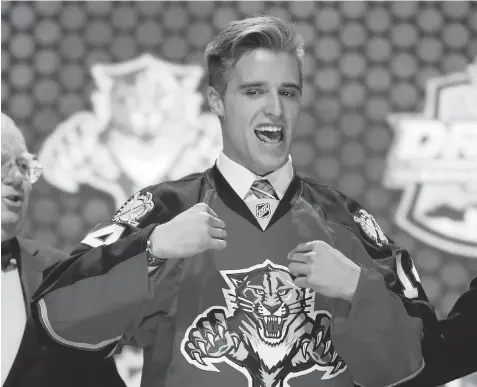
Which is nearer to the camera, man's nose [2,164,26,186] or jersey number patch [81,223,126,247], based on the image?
jersey number patch [81,223,126,247]

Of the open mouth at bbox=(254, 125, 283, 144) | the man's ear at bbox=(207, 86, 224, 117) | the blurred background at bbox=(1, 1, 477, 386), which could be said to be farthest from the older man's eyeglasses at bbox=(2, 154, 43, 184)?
the open mouth at bbox=(254, 125, 283, 144)

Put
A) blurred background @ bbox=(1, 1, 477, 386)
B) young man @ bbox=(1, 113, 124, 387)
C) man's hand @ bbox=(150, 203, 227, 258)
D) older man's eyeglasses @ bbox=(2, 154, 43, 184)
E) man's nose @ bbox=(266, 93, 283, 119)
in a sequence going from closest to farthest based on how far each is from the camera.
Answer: man's hand @ bbox=(150, 203, 227, 258), man's nose @ bbox=(266, 93, 283, 119), young man @ bbox=(1, 113, 124, 387), older man's eyeglasses @ bbox=(2, 154, 43, 184), blurred background @ bbox=(1, 1, 477, 386)

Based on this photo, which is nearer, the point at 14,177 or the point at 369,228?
the point at 369,228

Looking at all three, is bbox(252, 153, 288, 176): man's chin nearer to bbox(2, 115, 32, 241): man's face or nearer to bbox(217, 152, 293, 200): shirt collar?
bbox(217, 152, 293, 200): shirt collar

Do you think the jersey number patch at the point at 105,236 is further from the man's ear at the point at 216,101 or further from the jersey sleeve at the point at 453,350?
the jersey sleeve at the point at 453,350

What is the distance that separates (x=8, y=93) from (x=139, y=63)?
0.35 meters

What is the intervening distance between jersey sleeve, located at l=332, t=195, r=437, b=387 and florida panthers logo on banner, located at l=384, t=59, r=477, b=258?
31.3 inches

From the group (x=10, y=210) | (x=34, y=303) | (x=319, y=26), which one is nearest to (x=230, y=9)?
(x=319, y=26)

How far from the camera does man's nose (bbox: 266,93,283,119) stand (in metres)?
1.24

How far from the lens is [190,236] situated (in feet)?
3.72

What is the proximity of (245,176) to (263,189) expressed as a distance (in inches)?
1.5

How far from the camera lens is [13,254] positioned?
5.39 feet

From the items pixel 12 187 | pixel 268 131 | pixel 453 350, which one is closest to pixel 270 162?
pixel 268 131

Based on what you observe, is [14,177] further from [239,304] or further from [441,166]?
[441,166]
